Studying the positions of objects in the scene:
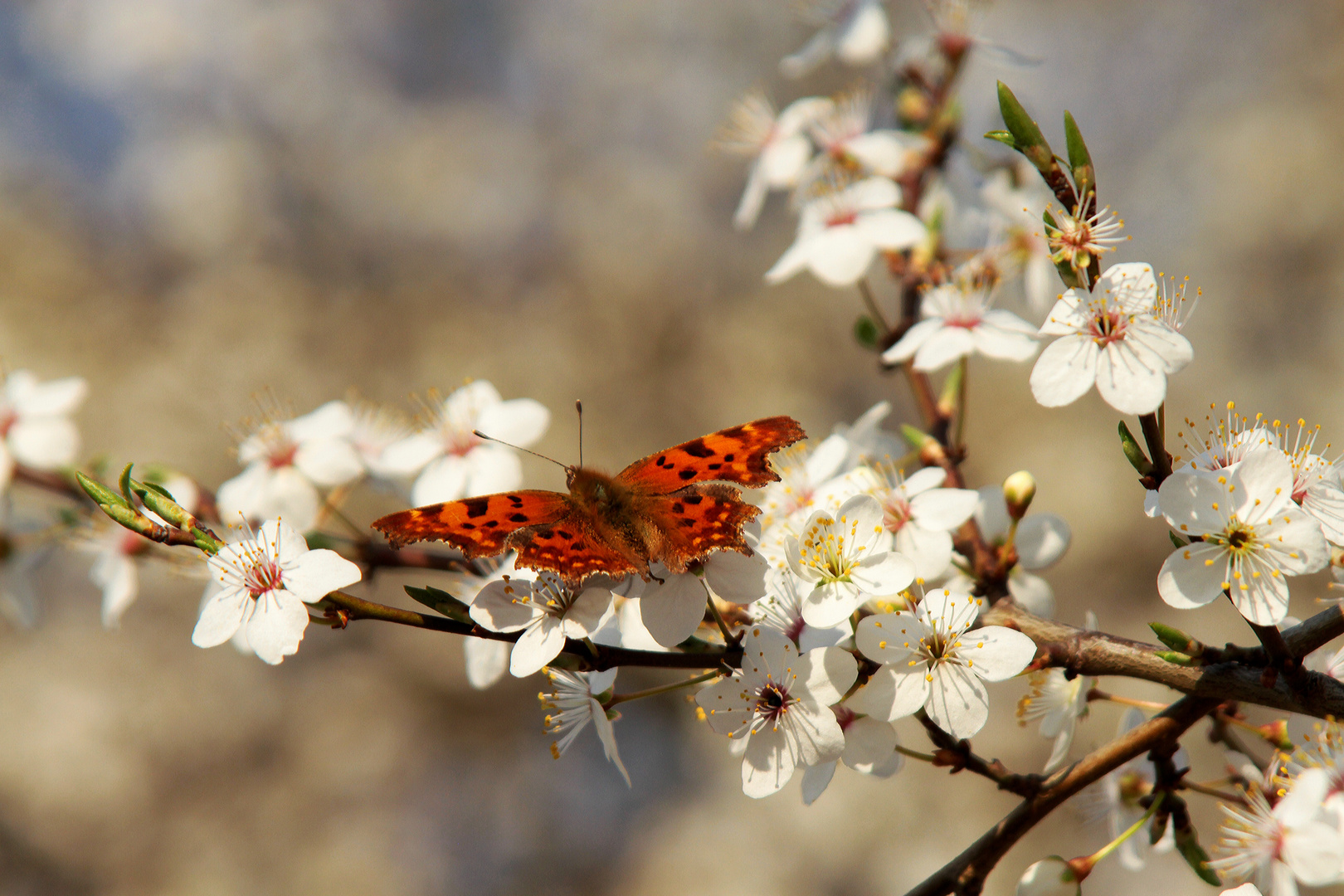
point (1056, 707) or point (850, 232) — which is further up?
point (850, 232)

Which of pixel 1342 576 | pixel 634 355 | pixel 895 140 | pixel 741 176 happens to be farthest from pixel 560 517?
pixel 741 176

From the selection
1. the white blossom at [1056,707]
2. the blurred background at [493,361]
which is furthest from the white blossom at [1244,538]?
the blurred background at [493,361]

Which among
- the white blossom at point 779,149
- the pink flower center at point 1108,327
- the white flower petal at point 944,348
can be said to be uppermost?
the white blossom at point 779,149

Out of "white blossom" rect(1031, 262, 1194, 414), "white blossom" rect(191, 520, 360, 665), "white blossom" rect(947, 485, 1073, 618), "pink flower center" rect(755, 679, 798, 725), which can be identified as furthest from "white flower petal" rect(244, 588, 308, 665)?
"white blossom" rect(947, 485, 1073, 618)

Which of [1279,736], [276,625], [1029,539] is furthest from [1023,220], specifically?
[276,625]

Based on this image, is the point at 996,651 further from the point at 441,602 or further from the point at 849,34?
the point at 849,34

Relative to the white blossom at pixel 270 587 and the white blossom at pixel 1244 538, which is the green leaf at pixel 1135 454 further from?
the white blossom at pixel 270 587
